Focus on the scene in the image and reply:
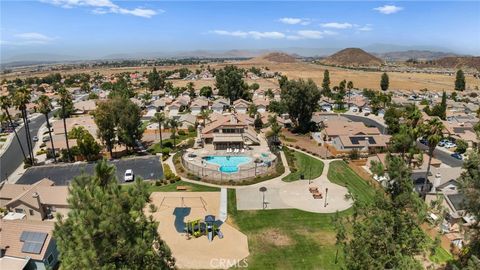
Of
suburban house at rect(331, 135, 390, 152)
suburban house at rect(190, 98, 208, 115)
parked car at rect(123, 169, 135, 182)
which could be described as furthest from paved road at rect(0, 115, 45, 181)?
suburban house at rect(331, 135, 390, 152)

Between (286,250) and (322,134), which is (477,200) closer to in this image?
(286,250)

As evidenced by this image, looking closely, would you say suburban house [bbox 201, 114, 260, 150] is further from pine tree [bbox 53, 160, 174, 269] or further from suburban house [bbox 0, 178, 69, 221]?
pine tree [bbox 53, 160, 174, 269]

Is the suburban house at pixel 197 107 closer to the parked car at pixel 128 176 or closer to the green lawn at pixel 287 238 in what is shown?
the parked car at pixel 128 176

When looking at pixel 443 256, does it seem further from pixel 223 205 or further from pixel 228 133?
pixel 228 133

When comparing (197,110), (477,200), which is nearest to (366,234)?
(477,200)

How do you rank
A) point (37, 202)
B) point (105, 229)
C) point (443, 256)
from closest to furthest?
point (105, 229), point (443, 256), point (37, 202)

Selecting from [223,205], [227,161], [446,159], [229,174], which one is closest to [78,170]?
[227,161]
